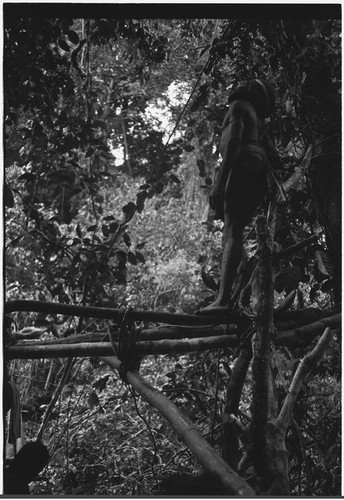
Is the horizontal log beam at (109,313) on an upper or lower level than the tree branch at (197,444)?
upper

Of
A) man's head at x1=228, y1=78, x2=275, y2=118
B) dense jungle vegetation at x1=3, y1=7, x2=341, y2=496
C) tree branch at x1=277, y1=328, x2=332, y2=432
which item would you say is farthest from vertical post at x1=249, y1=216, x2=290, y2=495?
man's head at x1=228, y1=78, x2=275, y2=118

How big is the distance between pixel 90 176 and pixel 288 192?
1632mm

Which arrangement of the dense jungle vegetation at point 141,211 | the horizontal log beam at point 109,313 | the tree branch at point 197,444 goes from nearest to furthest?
the tree branch at point 197,444, the horizontal log beam at point 109,313, the dense jungle vegetation at point 141,211

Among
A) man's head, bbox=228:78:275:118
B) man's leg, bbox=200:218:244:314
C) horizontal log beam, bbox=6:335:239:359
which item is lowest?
horizontal log beam, bbox=6:335:239:359

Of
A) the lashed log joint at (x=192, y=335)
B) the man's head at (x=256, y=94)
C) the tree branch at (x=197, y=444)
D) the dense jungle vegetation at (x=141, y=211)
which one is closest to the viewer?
the tree branch at (x=197, y=444)

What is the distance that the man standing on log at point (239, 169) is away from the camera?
7.49 ft

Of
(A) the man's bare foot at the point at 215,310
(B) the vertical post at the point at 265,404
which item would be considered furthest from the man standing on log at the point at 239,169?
(B) the vertical post at the point at 265,404

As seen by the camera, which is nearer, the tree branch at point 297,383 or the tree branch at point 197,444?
the tree branch at point 197,444

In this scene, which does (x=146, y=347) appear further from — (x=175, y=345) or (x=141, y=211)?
(x=141, y=211)

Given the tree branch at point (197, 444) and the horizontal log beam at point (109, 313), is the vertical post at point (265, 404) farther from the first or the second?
the horizontal log beam at point (109, 313)

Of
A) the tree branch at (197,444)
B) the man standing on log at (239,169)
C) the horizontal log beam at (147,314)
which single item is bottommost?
the tree branch at (197,444)

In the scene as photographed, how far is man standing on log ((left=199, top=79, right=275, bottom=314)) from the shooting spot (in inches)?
89.9

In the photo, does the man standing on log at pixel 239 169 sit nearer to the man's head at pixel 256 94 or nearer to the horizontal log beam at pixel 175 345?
the man's head at pixel 256 94

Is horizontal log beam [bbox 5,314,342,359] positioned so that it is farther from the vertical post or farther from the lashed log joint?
the vertical post
